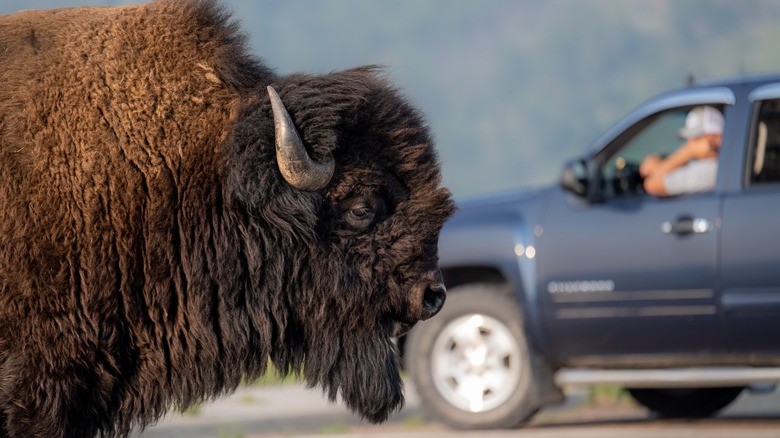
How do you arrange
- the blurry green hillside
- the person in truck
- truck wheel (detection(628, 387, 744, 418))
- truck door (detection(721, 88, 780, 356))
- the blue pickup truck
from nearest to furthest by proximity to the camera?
1. truck door (detection(721, 88, 780, 356))
2. the blue pickup truck
3. the person in truck
4. truck wheel (detection(628, 387, 744, 418))
5. the blurry green hillside

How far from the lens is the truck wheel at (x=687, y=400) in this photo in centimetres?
941

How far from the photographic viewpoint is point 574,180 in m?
8.75

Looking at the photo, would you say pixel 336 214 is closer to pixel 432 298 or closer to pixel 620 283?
pixel 432 298

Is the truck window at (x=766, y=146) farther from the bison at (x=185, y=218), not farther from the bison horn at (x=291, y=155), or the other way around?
the bison horn at (x=291, y=155)

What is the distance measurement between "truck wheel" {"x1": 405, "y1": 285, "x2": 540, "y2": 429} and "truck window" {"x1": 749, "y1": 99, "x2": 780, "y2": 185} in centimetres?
198

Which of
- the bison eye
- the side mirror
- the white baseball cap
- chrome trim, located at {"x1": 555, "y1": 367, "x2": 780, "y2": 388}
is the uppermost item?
the bison eye

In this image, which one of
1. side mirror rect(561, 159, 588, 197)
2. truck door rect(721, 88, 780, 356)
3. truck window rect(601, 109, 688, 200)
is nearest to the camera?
truck door rect(721, 88, 780, 356)

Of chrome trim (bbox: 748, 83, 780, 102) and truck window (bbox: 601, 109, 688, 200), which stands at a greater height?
chrome trim (bbox: 748, 83, 780, 102)

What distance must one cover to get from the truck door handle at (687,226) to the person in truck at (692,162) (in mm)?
267

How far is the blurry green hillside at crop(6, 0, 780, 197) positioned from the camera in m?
22.3

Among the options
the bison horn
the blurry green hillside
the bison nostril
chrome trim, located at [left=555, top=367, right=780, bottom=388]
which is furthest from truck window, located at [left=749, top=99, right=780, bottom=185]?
the blurry green hillside

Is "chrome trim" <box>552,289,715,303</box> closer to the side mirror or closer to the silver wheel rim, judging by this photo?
the silver wheel rim

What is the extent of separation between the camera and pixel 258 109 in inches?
163

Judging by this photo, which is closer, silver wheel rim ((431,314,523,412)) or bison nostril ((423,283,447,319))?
bison nostril ((423,283,447,319))
